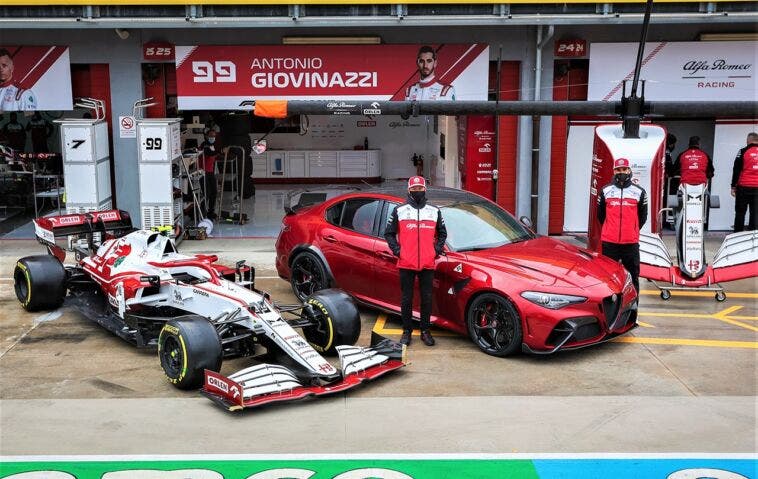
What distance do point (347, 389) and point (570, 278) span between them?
2.43 metres

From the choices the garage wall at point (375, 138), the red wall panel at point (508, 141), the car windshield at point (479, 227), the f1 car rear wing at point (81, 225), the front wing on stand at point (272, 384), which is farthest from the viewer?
the garage wall at point (375, 138)

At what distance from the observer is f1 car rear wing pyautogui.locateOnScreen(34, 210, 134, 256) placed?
10.1 m

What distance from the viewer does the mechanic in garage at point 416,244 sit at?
8492 millimetres

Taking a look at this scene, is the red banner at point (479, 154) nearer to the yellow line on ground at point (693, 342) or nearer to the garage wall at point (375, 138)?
the garage wall at point (375, 138)

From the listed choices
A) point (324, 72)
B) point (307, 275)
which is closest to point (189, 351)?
point (307, 275)

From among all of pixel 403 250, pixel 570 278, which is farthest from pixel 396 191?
pixel 570 278

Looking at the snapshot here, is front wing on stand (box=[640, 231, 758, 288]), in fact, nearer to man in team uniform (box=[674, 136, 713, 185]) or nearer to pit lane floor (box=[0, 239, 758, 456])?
pit lane floor (box=[0, 239, 758, 456])

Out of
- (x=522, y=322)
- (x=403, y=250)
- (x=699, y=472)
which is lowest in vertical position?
(x=699, y=472)

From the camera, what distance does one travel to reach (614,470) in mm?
5988

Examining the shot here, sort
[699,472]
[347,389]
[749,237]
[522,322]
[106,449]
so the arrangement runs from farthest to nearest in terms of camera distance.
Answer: [749,237]
[522,322]
[347,389]
[106,449]
[699,472]

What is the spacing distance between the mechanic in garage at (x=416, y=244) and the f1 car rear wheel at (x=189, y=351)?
2041 millimetres

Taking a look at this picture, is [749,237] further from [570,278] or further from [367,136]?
[367,136]

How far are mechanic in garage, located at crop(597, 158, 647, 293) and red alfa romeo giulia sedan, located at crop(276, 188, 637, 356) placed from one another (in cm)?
72

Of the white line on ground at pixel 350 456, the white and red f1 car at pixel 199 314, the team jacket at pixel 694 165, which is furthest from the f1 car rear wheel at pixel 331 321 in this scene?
the team jacket at pixel 694 165
